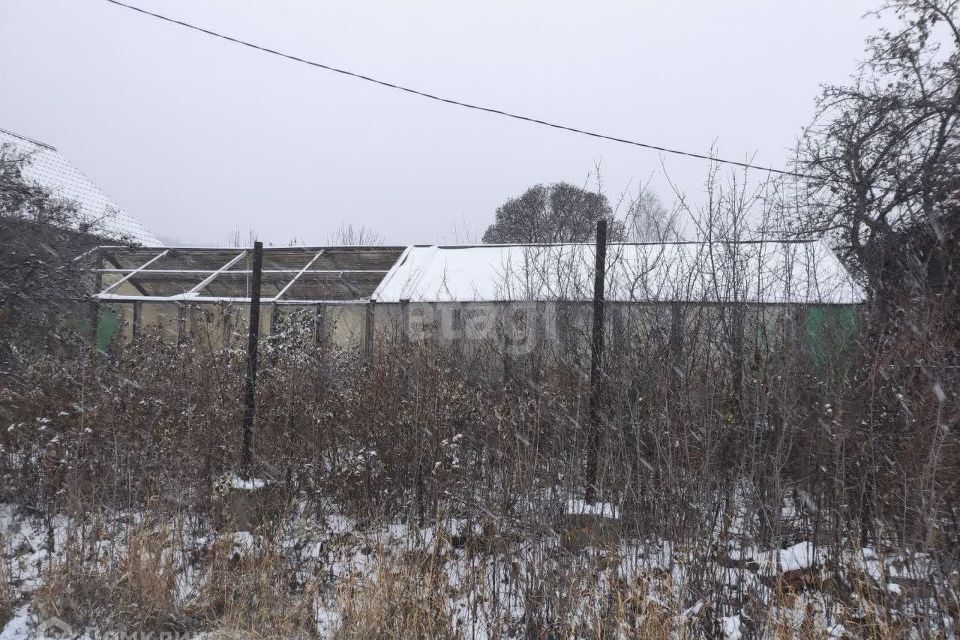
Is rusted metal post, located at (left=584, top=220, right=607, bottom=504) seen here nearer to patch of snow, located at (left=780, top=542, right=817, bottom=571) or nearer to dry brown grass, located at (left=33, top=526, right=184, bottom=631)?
patch of snow, located at (left=780, top=542, right=817, bottom=571)

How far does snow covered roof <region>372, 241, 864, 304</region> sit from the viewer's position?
6172 millimetres

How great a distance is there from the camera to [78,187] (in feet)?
66.1

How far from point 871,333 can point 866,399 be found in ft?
2.73

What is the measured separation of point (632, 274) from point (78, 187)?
750 inches

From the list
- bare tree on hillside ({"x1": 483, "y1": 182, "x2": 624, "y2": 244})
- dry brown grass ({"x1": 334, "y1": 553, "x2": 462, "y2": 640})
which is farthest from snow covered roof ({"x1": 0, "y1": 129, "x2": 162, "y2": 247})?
dry brown grass ({"x1": 334, "y1": 553, "x2": 462, "y2": 640})

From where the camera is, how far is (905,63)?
37.0ft

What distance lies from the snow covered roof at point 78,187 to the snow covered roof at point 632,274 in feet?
31.0

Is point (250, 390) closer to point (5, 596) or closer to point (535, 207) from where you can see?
point (5, 596)

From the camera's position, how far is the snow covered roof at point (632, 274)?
6172mm

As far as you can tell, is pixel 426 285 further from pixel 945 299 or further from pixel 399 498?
pixel 945 299

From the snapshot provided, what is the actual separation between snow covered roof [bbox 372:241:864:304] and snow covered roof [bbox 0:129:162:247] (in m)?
9.44

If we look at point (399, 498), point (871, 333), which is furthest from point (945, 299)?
point (399, 498)

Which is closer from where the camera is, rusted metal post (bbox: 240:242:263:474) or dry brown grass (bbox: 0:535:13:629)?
dry brown grass (bbox: 0:535:13:629)

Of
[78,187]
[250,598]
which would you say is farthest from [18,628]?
[78,187]
